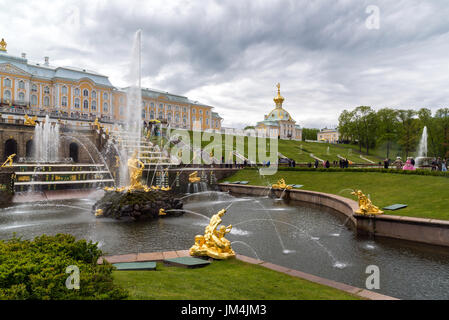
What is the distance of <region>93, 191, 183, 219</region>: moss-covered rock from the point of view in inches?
627

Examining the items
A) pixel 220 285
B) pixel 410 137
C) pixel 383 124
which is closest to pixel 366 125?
pixel 383 124

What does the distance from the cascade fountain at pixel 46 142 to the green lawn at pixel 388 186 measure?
2375 centimetres

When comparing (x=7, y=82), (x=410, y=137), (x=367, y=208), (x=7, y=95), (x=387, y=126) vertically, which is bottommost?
(x=367, y=208)

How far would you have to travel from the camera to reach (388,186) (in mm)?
21062

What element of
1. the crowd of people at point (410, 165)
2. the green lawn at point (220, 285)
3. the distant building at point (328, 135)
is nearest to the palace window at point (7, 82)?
the crowd of people at point (410, 165)

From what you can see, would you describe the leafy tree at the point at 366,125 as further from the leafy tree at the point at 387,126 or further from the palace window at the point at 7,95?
the palace window at the point at 7,95

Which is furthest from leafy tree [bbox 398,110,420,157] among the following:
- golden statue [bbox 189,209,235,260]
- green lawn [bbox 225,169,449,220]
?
golden statue [bbox 189,209,235,260]

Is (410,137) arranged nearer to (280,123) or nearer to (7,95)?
(280,123)

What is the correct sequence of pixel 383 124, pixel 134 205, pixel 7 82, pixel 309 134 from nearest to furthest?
pixel 134 205 < pixel 7 82 < pixel 383 124 < pixel 309 134

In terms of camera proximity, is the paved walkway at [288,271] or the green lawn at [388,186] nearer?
the paved walkway at [288,271]

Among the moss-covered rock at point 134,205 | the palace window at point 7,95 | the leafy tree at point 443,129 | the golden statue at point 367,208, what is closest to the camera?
the golden statue at point 367,208

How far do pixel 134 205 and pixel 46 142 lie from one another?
3026 cm

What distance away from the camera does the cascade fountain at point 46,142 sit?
39031 millimetres

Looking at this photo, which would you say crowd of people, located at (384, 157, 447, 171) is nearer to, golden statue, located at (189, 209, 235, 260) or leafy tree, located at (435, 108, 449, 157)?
golden statue, located at (189, 209, 235, 260)
